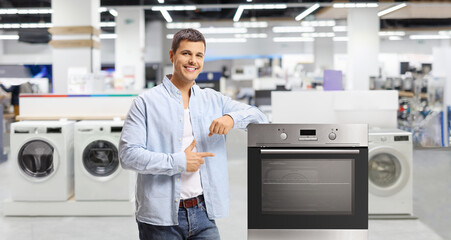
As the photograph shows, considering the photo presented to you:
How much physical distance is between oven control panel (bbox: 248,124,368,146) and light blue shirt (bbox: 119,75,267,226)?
7 centimetres

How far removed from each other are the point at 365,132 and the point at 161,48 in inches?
814

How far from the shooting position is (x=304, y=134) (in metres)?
2.04

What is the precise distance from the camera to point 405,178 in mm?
5160

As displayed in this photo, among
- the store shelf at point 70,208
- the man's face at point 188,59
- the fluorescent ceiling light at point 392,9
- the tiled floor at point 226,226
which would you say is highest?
the fluorescent ceiling light at point 392,9

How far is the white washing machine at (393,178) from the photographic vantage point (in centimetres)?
516

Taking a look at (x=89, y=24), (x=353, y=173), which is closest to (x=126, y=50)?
(x=89, y=24)

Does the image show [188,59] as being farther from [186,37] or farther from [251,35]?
[251,35]

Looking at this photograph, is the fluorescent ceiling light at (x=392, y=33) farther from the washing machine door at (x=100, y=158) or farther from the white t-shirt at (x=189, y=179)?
the white t-shirt at (x=189, y=179)

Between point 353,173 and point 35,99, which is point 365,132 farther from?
point 35,99

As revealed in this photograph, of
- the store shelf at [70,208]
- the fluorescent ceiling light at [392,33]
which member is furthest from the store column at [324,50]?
the store shelf at [70,208]

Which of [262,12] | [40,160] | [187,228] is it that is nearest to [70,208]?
[40,160]

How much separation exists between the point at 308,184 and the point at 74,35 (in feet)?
25.1

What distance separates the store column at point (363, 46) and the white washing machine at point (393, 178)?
9679mm

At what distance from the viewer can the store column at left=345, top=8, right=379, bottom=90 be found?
14.6 m
